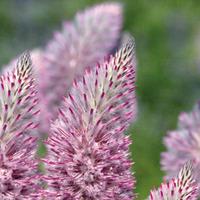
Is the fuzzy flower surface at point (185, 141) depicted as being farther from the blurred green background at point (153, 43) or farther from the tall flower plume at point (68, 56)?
the blurred green background at point (153, 43)

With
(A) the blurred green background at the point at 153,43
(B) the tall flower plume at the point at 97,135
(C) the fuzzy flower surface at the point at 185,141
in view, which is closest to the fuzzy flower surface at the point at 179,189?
Answer: (B) the tall flower plume at the point at 97,135

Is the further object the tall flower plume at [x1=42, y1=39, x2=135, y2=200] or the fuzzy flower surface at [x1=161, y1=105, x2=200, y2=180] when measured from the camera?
the fuzzy flower surface at [x1=161, y1=105, x2=200, y2=180]

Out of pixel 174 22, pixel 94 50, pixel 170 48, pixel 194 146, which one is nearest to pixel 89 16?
pixel 94 50

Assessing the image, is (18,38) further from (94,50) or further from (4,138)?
(4,138)

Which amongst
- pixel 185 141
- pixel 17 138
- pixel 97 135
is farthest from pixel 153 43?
pixel 17 138

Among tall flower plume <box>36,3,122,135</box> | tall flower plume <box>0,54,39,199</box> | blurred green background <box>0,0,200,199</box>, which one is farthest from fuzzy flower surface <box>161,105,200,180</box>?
blurred green background <box>0,0,200,199</box>

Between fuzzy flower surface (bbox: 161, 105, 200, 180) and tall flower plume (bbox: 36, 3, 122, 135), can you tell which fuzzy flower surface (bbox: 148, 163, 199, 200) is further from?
tall flower plume (bbox: 36, 3, 122, 135)

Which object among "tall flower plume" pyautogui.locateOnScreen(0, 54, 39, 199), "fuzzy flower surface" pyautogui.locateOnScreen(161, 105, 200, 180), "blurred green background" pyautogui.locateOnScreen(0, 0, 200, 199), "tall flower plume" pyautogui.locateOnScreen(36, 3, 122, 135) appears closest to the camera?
"tall flower plume" pyautogui.locateOnScreen(0, 54, 39, 199)
